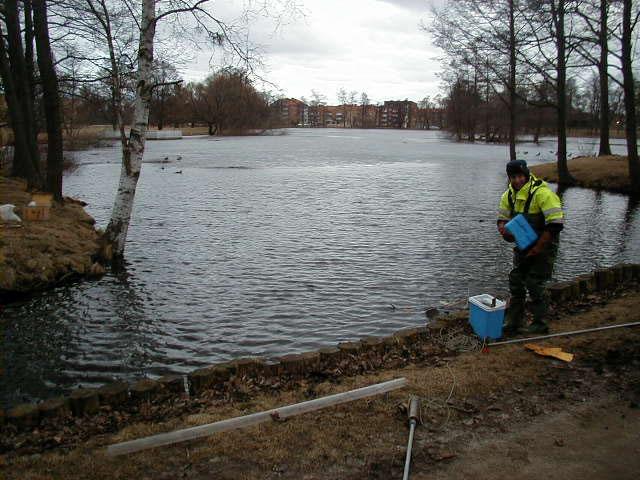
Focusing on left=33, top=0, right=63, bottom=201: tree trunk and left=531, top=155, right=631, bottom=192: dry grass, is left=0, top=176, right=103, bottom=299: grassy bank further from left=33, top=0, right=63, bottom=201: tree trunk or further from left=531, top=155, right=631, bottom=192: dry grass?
left=531, top=155, right=631, bottom=192: dry grass

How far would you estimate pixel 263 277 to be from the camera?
10266 millimetres

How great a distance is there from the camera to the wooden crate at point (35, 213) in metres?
12.0

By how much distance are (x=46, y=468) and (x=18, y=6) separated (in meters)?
16.5

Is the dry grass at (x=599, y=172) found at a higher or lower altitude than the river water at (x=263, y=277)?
higher

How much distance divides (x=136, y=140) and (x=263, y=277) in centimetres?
379

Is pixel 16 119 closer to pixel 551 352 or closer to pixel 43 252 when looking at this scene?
pixel 43 252

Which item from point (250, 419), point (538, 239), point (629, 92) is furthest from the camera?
point (629, 92)

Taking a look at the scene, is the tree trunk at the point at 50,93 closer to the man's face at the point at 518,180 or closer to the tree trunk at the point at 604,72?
the man's face at the point at 518,180

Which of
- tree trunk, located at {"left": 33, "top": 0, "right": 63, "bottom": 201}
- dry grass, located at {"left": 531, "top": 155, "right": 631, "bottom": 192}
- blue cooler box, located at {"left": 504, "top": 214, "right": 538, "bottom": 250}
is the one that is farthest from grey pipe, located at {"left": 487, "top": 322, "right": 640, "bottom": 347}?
dry grass, located at {"left": 531, "top": 155, "right": 631, "bottom": 192}

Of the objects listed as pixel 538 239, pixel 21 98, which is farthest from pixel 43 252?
pixel 21 98

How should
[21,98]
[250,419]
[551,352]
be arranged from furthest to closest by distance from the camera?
[21,98] < [551,352] < [250,419]

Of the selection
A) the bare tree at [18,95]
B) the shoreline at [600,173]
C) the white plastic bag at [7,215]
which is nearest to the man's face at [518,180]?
the white plastic bag at [7,215]

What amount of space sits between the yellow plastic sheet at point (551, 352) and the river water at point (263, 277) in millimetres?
2041

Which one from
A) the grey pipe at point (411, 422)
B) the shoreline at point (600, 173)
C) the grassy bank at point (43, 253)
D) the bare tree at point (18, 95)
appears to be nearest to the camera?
the grey pipe at point (411, 422)
